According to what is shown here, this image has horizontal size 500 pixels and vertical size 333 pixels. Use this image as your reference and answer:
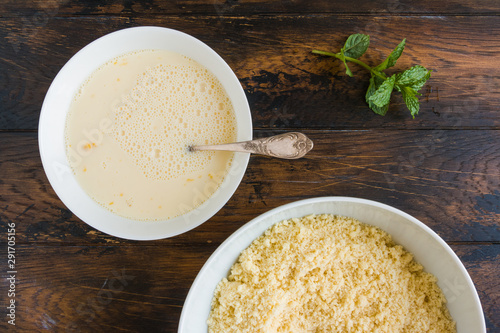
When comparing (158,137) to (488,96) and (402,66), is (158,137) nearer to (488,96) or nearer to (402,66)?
(402,66)

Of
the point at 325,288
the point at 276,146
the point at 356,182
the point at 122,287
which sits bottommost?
the point at 122,287

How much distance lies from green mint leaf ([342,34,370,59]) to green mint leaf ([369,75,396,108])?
4.7 inches

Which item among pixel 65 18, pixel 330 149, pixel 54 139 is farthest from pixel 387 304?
pixel 65 18

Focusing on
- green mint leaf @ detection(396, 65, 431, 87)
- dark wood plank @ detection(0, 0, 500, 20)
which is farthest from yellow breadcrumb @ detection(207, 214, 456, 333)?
dark wood plank @ detection(0, 0, 500, 20)

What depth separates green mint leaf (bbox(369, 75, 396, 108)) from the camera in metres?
1.06

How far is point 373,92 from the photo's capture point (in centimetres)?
111

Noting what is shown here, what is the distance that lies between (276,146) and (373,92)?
35cm

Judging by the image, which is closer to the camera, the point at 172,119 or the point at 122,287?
the point at 172,119

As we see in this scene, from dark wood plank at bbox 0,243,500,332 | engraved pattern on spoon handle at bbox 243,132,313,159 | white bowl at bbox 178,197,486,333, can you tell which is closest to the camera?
white bowl at bbox 178,197,486,333

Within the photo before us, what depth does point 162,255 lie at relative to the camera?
3.77 ft

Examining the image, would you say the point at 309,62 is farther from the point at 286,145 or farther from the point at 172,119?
the point at 172,119

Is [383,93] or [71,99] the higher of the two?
[383,93]

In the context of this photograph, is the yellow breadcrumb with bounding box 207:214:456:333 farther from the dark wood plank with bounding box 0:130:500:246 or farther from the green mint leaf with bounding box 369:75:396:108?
the green mint leaf with bounding box 369:75:396:108

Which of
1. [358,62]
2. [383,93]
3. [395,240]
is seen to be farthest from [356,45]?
[395,240]
